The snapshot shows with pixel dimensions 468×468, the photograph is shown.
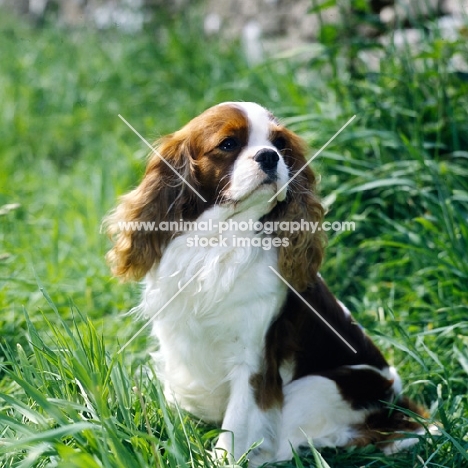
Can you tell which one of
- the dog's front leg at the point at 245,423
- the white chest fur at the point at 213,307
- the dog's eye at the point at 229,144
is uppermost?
the dog's eye at the point at 229,144

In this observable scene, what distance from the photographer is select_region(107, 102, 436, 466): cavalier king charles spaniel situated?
285 centimetres

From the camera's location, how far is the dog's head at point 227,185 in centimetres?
279

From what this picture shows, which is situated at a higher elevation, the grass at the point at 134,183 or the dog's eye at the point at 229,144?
the dog's eye at the point at 229,144

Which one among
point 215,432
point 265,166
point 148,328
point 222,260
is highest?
point 265,166

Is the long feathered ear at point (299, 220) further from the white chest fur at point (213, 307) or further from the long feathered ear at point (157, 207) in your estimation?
the long feathered ear at point (157, 207)

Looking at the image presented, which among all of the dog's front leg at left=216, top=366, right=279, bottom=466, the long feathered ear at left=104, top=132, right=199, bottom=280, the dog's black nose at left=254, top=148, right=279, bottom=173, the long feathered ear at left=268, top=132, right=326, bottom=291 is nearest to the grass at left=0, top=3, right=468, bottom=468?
the dog's front leg at left=216, top=366, right=279, bottom=466

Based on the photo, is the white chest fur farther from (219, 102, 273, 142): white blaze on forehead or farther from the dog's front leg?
(219, 102, 273, 142): white blaze on forehead

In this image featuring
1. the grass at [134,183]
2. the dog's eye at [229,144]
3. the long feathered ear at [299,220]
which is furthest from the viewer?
the long feathered ear at [299,220]

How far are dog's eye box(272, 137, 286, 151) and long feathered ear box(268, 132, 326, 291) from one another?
0.03 metres

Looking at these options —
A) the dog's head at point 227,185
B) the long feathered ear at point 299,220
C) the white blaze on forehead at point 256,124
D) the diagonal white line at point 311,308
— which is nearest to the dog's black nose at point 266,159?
the dog's head at point 227,185

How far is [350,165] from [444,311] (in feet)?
3.85

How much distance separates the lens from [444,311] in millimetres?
3758

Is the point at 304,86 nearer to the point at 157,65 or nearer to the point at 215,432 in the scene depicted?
the point at 157,65

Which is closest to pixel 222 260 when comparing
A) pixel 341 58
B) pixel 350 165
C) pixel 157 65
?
pixel 350 165
